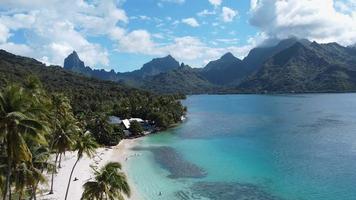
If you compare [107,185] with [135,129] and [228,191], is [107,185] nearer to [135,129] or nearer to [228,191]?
[228,191]

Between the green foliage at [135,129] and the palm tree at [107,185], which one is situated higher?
the palm tree at [107,185]

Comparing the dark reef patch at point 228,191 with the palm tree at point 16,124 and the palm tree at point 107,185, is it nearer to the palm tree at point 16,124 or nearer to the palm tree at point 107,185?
the palm tree at point 107,185

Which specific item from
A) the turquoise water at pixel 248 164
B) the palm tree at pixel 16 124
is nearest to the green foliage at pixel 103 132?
the turquoise water at pixel 248 164

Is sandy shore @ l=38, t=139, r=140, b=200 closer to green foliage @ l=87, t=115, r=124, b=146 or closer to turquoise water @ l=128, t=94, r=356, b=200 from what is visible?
green foliage @ l=87, t=115, r=124, b=146

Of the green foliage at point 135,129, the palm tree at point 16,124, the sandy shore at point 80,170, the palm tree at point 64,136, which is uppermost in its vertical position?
the palm tree at point 16,124


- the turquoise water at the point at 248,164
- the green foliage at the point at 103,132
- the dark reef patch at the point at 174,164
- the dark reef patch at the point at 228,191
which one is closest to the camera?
the dark reef patch at the point at 228,191

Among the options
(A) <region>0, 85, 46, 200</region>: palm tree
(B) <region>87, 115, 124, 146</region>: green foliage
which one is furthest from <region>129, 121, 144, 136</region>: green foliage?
(A) <region>0, 85, 46, 200</region>: palm tree

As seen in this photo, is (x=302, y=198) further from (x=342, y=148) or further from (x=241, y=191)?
(x=342, y=148)

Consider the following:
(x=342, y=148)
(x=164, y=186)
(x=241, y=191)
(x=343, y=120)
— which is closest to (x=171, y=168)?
(x=164, y=186)
